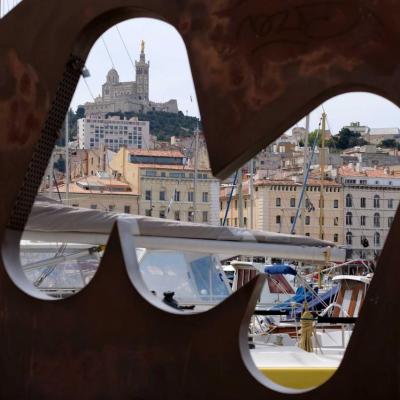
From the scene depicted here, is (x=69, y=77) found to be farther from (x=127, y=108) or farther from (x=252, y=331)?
(x=127, y=108)

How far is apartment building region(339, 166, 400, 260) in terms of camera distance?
81.9m

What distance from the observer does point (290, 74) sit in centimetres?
607

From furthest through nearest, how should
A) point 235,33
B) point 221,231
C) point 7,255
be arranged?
point 221,231, point 7,255, point 235,33

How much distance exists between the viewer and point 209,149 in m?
6.30

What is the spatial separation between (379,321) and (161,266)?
11.2m

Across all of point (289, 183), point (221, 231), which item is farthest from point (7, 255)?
point (289, 183)

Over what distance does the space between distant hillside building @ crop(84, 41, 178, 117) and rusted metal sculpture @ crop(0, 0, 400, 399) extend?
156m

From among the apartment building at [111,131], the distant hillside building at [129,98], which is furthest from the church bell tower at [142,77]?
the apartment building at [111,131]

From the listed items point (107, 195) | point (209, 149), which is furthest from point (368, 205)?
point (209, 149)

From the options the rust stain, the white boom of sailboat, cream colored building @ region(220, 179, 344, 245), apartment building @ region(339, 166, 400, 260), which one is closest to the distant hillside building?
apartment building @ region(339, 166, 400, 260)

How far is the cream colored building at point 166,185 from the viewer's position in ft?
244

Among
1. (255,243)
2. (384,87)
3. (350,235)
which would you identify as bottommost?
(350,235)

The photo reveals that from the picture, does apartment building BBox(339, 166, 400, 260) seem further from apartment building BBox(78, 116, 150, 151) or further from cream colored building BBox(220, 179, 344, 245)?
apartment building BBox(78, 116, 150, 151)

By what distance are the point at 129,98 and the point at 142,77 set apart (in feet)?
39.0
